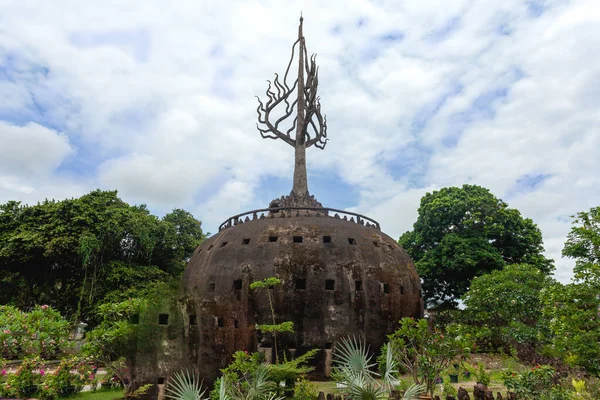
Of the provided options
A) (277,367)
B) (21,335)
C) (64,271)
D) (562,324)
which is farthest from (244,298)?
(64,271)

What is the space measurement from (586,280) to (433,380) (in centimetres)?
587

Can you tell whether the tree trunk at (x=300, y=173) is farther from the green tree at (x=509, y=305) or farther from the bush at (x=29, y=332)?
the bush at (x=29, y=332)

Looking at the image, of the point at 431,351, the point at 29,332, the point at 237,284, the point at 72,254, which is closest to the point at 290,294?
the point at 237,284

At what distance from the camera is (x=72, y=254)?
26.0 metres

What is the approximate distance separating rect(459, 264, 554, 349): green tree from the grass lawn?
1448 centimetres

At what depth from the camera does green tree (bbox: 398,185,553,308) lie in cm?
2705

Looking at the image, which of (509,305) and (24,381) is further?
(509,305)

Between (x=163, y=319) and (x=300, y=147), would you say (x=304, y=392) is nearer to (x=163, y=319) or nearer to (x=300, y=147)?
(x=163, y=319)

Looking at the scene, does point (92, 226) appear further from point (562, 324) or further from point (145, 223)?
point (562, 324)

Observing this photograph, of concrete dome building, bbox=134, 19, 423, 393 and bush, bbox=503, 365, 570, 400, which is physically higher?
concrete dome building, bbox=134, 19, 423, 393

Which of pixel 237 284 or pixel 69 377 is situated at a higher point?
pixel 237 284

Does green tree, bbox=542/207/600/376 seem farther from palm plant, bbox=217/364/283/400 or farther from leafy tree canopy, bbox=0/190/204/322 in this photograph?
leafy tree canopy, bbox=0/190/204/322

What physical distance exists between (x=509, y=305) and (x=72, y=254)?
78.8ft

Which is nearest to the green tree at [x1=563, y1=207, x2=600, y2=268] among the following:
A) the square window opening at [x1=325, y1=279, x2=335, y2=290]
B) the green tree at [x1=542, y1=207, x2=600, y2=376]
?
the green tree at [x1=542, y1=207, x2=600, y2=376]
